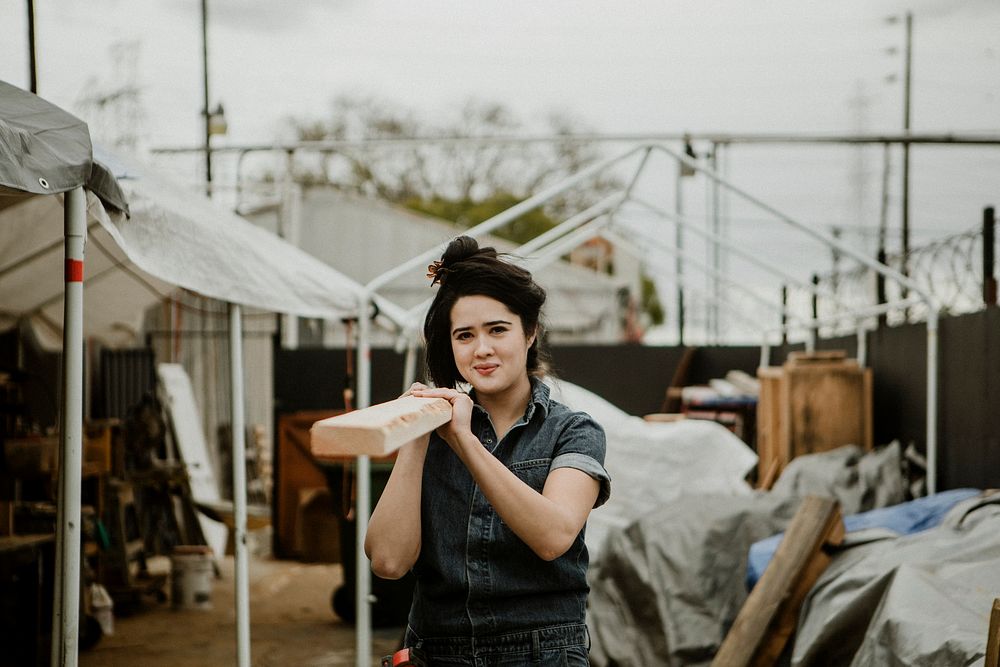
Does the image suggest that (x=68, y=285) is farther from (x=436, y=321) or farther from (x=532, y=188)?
(x=532, y=188)

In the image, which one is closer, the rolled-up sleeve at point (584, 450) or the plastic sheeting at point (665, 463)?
the rolled-up sleeve at point (584, 450)

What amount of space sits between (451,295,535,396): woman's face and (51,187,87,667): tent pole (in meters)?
1.49

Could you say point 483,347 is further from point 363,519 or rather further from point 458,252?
point 363,519

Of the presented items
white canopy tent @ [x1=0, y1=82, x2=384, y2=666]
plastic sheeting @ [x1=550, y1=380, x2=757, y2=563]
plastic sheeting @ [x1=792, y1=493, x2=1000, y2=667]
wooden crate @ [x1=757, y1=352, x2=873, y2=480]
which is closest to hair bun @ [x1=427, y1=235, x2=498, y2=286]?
white canopy tent @ [x1=0, y1=82, x2=384, y2=666]

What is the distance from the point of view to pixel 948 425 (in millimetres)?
6066

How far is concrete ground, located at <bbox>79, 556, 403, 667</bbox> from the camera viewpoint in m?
6.34

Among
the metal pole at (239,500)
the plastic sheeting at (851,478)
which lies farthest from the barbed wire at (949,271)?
the metal pole at (239,500)

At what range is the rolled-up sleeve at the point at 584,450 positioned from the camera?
6.16ft

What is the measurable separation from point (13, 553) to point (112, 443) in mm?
3468

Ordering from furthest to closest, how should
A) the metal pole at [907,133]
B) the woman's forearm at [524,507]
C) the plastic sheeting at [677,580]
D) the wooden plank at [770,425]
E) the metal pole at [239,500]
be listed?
the metal pole at [907,133] → the wooden plank at [770,425] → the plastic sheeting at [677,580] → the metal pole at [239,500] → the woman's forearm at [524,507]

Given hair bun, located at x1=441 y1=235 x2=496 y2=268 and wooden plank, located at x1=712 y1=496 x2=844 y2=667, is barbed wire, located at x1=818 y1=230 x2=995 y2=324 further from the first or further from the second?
hair bun, located at x1=441 y1=235 x2=496 y2=268

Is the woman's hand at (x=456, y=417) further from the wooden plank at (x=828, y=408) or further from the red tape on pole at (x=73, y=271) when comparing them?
the wooden plank at (x=828, y=408)

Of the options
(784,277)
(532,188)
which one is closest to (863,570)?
(784,277)

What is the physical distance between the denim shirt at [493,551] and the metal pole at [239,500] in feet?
9.01
